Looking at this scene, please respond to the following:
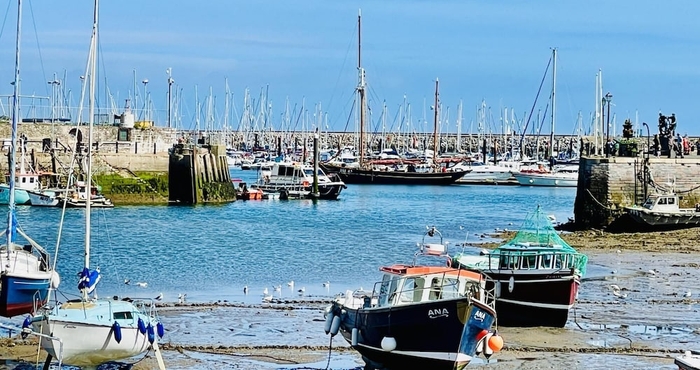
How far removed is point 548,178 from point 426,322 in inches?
3684

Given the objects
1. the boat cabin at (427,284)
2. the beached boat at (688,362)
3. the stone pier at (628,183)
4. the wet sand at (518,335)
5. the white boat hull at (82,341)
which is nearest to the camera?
the beached boat at (688,362)

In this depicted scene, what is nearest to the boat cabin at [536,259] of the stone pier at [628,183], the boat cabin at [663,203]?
the boat cabin at [663,203]

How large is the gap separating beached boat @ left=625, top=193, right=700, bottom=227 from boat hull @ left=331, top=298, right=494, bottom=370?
2855 centimetres

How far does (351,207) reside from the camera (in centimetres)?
7481

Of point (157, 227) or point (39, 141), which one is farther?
point (39, 141)

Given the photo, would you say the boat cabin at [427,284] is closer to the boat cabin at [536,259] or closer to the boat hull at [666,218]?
the boat cabin at [536,259]

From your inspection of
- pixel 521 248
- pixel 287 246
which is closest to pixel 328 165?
pixel 287 246

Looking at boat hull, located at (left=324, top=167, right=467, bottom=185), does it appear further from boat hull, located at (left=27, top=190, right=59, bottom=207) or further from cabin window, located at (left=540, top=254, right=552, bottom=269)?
cabin window, located at (left=540, top=254, right=552, bottom=269)

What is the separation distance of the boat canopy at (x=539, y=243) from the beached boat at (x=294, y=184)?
49.1 meters

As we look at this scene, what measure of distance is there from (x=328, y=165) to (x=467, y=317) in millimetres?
85220

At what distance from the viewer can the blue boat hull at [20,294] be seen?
23016 millimetres

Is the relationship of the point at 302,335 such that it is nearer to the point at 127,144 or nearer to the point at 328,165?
the point at 127,144

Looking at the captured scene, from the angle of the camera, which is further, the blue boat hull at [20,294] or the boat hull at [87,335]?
the blue boat hull at [20,294]

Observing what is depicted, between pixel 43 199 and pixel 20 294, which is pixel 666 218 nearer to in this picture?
pixel 20 294
